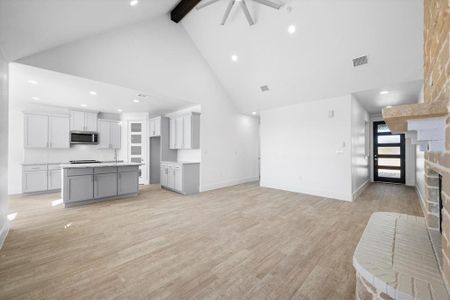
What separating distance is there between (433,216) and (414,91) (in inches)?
158

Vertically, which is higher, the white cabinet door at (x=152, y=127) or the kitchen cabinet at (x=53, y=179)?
the white cabinet door at (x=152, y=127)

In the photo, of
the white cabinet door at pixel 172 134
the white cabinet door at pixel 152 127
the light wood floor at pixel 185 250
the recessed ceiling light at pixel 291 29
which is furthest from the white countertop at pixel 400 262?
the white cabinet door at pixel 152 127

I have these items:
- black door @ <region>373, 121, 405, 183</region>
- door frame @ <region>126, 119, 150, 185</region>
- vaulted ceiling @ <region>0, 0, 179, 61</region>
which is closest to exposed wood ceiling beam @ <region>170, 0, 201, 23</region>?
vaulted ceiling @ <region>0, 0, 179, 61</region>

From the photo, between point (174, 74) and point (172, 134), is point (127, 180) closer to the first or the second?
point (172, 134)

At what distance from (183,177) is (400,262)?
4.59m

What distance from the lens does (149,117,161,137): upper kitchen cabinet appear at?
636cm

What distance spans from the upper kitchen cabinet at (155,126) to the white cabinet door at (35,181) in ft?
10.4

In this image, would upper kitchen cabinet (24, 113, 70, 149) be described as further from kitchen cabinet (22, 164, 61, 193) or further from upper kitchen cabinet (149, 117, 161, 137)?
upper kitchen cabinet (149, 117, 161, 137)

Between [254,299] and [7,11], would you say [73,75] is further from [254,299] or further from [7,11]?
[254,299]

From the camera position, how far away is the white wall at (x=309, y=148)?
4527 mm

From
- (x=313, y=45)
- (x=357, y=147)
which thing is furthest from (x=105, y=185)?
(x=357, y=147)

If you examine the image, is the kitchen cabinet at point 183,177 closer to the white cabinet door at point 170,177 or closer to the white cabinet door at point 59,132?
the white cabinet door at point 170,177

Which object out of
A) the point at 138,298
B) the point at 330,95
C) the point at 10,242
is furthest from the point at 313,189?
the point at 10,242

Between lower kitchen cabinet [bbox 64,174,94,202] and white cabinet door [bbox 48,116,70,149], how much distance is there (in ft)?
8.31
